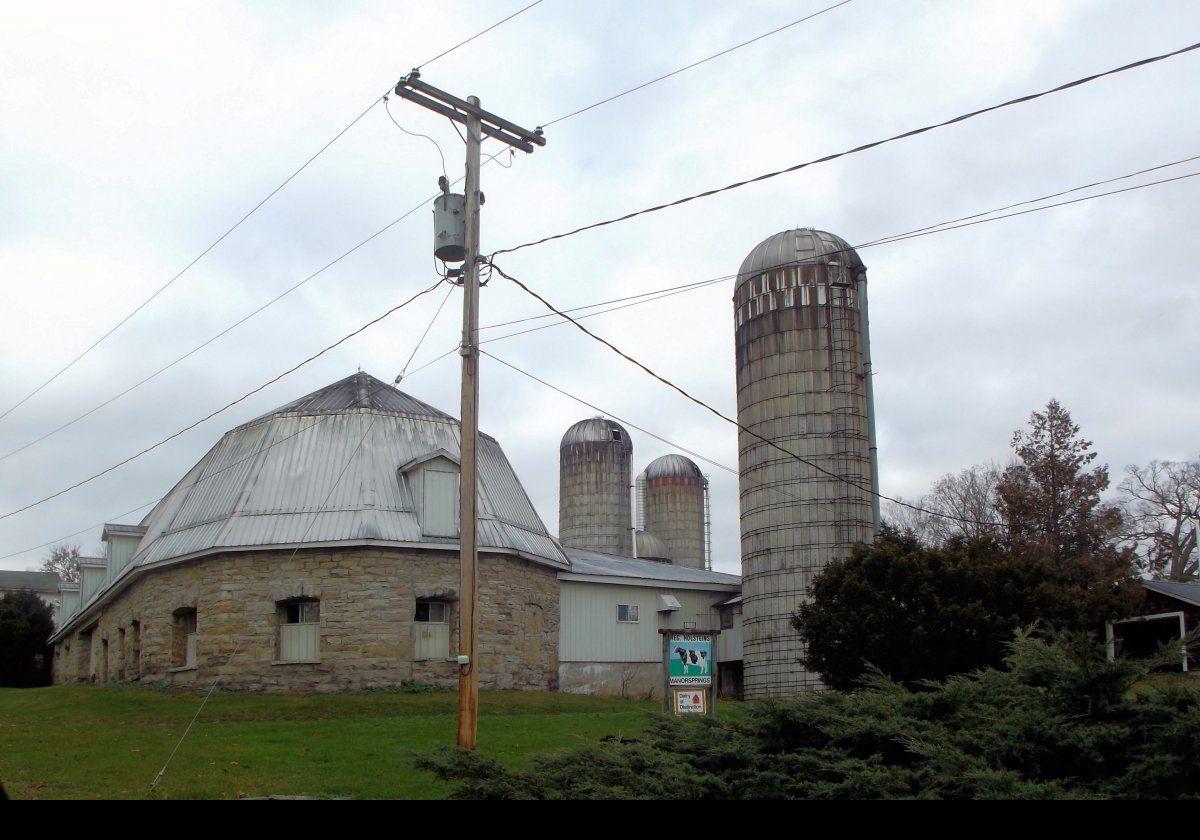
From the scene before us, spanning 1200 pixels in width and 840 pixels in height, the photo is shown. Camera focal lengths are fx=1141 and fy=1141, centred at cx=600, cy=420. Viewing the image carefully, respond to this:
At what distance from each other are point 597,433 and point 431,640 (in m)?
23.8

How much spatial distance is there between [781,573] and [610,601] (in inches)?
262

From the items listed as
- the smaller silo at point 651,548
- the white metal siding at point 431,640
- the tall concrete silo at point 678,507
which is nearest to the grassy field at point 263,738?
the white metal siding at point 431,640

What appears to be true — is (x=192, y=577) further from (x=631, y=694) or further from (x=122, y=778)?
(x=122, y=778)

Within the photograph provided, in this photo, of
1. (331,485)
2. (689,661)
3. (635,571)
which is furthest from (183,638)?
(689,661)

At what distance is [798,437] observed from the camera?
26.5 metres

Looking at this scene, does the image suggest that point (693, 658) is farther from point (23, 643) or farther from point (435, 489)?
point (23, 643)

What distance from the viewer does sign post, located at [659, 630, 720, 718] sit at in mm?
15891

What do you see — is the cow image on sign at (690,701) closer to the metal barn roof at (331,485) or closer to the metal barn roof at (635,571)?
the metal barn roof at (331,485)

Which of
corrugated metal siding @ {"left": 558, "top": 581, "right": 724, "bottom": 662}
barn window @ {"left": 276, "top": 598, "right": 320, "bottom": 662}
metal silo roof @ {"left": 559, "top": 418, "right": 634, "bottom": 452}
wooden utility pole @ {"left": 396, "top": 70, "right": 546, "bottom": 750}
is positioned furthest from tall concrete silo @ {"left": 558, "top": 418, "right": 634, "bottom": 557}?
wooden utility pole @ {"left": 396, "top": 70, "right": 546, "bottom": 750}

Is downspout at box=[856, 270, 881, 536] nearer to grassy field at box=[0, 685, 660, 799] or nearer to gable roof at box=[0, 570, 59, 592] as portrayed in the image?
grassy field at box=[0, 685, 660, 799]

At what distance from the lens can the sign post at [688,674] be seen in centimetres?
1589

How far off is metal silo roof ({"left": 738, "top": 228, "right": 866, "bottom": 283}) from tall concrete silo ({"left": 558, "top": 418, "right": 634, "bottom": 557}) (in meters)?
21.2

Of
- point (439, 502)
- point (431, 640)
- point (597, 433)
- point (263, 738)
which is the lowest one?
point (263, 738)

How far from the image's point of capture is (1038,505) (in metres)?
33.3
